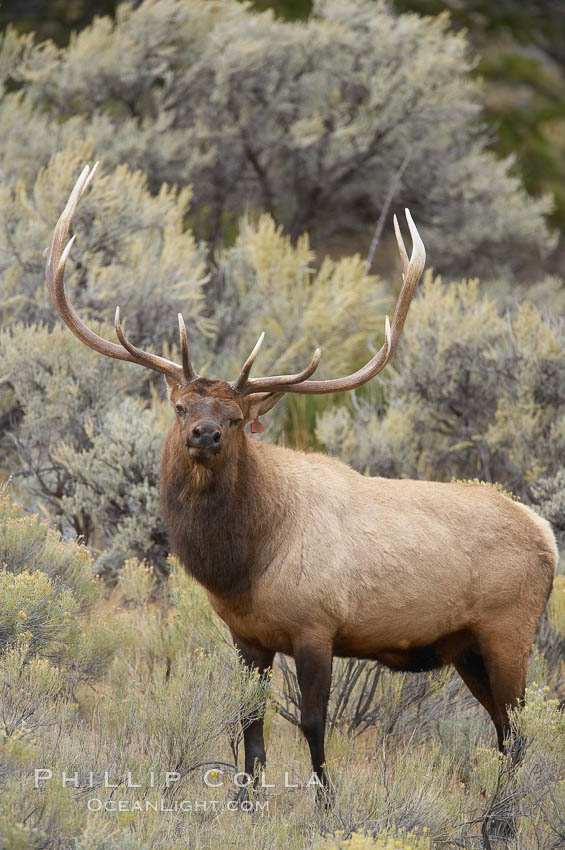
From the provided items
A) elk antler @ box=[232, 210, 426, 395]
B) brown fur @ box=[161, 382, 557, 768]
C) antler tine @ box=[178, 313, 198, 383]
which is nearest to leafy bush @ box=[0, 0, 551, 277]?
elk antler @ box=[232, 210, 426, 395]

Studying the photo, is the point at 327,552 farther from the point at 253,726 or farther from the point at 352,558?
the point at 253,726

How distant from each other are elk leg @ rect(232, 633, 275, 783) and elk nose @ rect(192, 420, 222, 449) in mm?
1084

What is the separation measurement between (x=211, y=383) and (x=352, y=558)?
1098 mm

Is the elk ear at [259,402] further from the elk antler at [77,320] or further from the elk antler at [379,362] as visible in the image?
the elk antler at [77,320]

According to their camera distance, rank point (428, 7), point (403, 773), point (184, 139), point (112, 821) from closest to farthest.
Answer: point (112, 821)
point (403, 773)
point (184, 139)
point (428, 7)

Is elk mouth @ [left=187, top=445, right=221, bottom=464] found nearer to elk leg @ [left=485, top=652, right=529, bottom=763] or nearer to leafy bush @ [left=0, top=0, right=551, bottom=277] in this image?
elk leg @ [left=485, top=652, right=529, bottom=763]

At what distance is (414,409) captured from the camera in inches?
343

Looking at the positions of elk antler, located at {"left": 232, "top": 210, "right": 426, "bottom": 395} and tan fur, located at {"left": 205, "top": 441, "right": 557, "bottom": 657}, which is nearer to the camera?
tan fur, located at {"left": 205, "top": 441, "right": 557, "bottom": 657}

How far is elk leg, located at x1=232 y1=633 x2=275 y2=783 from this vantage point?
4977 millimetres

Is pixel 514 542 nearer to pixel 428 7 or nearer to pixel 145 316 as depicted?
pixel 145 316


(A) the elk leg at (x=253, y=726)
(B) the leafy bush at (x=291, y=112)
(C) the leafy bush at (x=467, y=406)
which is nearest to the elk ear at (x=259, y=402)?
(A) the elk leg at (x=253, y=726)

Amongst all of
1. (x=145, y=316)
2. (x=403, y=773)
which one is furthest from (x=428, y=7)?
(x=403, y=773)

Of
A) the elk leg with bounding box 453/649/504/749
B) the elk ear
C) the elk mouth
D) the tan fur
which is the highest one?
the elk mouth

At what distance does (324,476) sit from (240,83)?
10077 mm
